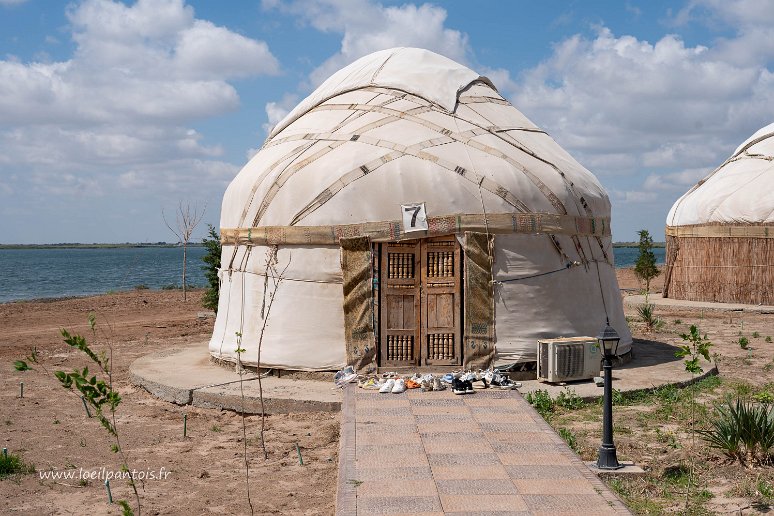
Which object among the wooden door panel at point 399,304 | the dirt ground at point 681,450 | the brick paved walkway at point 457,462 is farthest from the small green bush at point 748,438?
the wooden door panel at point 399,304

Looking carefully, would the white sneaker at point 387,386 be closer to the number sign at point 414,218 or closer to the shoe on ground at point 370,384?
the shoe on ground at point 370,384

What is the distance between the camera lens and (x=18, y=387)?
921cm

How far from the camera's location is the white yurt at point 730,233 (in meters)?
16.5

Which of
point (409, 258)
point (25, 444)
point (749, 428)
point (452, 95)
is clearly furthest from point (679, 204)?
point (25, 444)

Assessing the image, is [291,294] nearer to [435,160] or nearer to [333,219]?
[333,219]

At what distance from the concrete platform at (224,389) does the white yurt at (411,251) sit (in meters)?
0.31

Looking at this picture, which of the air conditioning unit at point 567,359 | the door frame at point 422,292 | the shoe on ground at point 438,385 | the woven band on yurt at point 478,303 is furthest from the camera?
the door frame at point 422,292

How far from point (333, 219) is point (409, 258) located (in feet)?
2.88

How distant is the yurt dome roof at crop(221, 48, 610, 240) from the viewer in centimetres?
806

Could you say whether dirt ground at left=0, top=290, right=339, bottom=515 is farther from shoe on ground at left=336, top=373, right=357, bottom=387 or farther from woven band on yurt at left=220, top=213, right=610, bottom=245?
woven band on yurt at left=220, top=213, right=610, bottom=245

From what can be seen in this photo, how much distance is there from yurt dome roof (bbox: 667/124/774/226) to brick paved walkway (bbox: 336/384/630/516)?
11683mm

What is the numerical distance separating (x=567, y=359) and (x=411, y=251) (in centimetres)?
191

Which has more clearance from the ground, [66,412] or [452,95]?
[452,95]

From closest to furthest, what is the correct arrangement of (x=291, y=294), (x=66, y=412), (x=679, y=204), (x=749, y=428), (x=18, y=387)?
(x=749, y=428)
(x=66, y=412)
(x=291, y=294)
(x=18, y=387)
(x=679, y=204)
